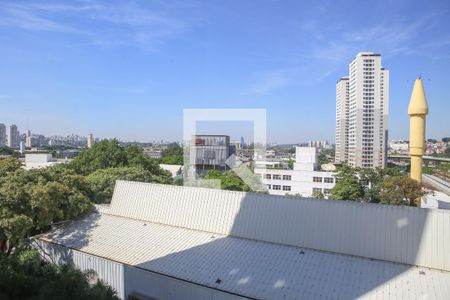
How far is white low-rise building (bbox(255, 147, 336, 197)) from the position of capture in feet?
96.6

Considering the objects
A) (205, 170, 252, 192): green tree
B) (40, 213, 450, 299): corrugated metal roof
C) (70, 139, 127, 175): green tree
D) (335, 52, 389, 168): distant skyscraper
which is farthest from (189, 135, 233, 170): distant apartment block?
(335, 52, 389, 168): distant skyscraper

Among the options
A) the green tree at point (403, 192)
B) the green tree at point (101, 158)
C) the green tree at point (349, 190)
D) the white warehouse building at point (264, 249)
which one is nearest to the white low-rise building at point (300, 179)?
the green tree at point (349, 190)

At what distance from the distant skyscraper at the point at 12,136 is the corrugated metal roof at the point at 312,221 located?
108718 millimetres

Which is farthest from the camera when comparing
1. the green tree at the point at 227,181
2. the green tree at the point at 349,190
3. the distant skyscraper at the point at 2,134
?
the distant skyscraper at the point at 2,134

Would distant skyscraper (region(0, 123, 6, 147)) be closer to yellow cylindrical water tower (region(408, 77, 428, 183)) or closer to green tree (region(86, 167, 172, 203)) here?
green tree (region(86, 167, 172, 203))

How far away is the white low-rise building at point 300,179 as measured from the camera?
2944 centimetres

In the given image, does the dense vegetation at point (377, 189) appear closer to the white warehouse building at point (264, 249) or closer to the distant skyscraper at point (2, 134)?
the white warehouse building at point (264, 249)

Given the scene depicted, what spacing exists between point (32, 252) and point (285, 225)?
673cm

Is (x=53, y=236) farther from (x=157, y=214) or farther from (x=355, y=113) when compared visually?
(x=355, y=113)

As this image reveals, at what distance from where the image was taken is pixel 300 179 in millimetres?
30172

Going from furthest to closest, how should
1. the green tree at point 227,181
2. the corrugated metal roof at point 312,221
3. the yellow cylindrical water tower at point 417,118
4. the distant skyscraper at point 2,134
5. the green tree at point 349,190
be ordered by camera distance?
the distant skyscraper at point 2,134, the green tree at point 227,181, the green tree at point 349,190, the yellow cylindrical water tower at point 417,118, the corrugated metal roof at point 312,221

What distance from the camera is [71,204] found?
10500 mm

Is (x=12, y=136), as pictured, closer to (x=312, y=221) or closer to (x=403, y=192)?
(x=403, y=192)

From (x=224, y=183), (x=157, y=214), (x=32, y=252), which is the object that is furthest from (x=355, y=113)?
(x=32, y=252)
